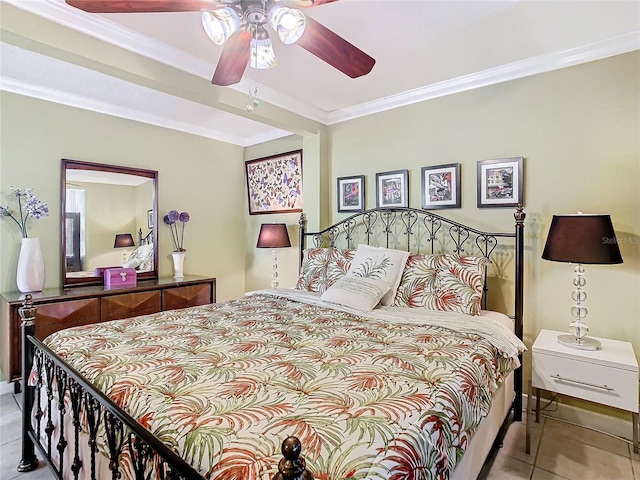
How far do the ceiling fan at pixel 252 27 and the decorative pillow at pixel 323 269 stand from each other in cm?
150

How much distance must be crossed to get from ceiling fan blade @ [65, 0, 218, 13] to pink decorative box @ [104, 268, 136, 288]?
8.04 ft

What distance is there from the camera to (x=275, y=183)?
4.30m

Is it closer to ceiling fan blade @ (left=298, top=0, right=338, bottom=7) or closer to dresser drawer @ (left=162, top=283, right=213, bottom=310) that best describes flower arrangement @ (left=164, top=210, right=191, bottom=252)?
dresser drawer @ (left=162, top=283, right=213, bottom=310)

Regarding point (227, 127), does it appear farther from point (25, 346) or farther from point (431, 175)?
point (25, 346)

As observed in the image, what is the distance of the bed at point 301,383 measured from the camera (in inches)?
35.1

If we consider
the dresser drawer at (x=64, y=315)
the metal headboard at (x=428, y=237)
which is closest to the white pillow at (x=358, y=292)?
the metal headboard at (x=428, y=237)

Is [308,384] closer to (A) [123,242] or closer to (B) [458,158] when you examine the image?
(B) [458,158]

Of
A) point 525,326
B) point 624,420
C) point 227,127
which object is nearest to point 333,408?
point 525,326

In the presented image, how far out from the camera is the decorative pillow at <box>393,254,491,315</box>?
2291 millimetres

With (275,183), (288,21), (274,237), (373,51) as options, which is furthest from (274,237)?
(288,21)

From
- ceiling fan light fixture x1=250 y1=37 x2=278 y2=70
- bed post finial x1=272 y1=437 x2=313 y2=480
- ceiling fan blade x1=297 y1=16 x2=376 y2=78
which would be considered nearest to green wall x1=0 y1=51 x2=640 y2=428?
ceiling fan blade x1=297 y1=16 x2=376 y2=78

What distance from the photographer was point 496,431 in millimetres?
1953

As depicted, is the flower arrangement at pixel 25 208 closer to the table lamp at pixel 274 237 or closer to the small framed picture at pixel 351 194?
the table lamp at pixel 274 237

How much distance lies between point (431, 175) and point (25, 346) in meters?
3.05
